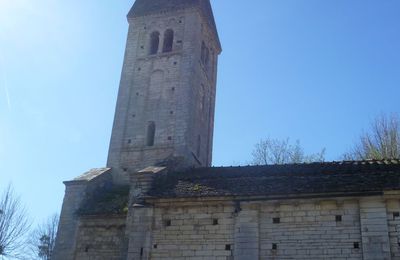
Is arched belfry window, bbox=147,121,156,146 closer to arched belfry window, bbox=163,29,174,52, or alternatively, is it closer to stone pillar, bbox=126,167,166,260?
arched belfry window, bbox=163,29,174,52

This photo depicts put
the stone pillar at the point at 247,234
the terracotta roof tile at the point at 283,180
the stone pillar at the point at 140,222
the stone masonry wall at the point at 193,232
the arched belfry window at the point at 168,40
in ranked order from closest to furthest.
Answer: the stone pillar at the point at 247,234
the terracotta roof tile at the point at 283,180
the stone masonry wall at the point at 193,232
the stone pillar at the point at 140,222
the arched belfry window at the point at 168,40

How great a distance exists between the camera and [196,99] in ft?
78.4

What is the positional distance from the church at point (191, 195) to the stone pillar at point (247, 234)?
0.10 ft

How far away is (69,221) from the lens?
18.8 metres

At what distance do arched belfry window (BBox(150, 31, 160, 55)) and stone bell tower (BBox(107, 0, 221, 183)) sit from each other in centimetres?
5

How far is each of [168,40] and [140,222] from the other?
12162 mm

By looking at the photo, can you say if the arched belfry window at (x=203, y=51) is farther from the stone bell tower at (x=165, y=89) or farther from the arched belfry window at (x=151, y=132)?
the arched belfry window at (x=151, y=132)

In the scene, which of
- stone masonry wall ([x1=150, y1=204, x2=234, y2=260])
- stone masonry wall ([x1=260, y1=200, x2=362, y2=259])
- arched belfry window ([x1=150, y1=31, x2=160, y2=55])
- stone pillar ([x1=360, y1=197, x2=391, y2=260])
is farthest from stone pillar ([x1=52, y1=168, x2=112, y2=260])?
stone pillar ([x1=360, y1=197, x2=391, y2=260])

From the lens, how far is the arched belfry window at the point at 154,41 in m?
25.6

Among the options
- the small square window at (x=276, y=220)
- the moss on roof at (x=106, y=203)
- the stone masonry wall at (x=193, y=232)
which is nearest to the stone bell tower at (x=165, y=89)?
the moss on roof at (x=106, y=203)

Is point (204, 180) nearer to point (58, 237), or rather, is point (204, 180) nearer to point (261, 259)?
point (261, 259)

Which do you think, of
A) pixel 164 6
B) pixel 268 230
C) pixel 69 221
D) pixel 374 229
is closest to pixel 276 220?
pixel 268 230

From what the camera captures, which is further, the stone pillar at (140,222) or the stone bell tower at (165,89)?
the stone bell tower at (165,89)

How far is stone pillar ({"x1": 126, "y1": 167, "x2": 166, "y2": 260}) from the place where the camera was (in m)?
16.0
